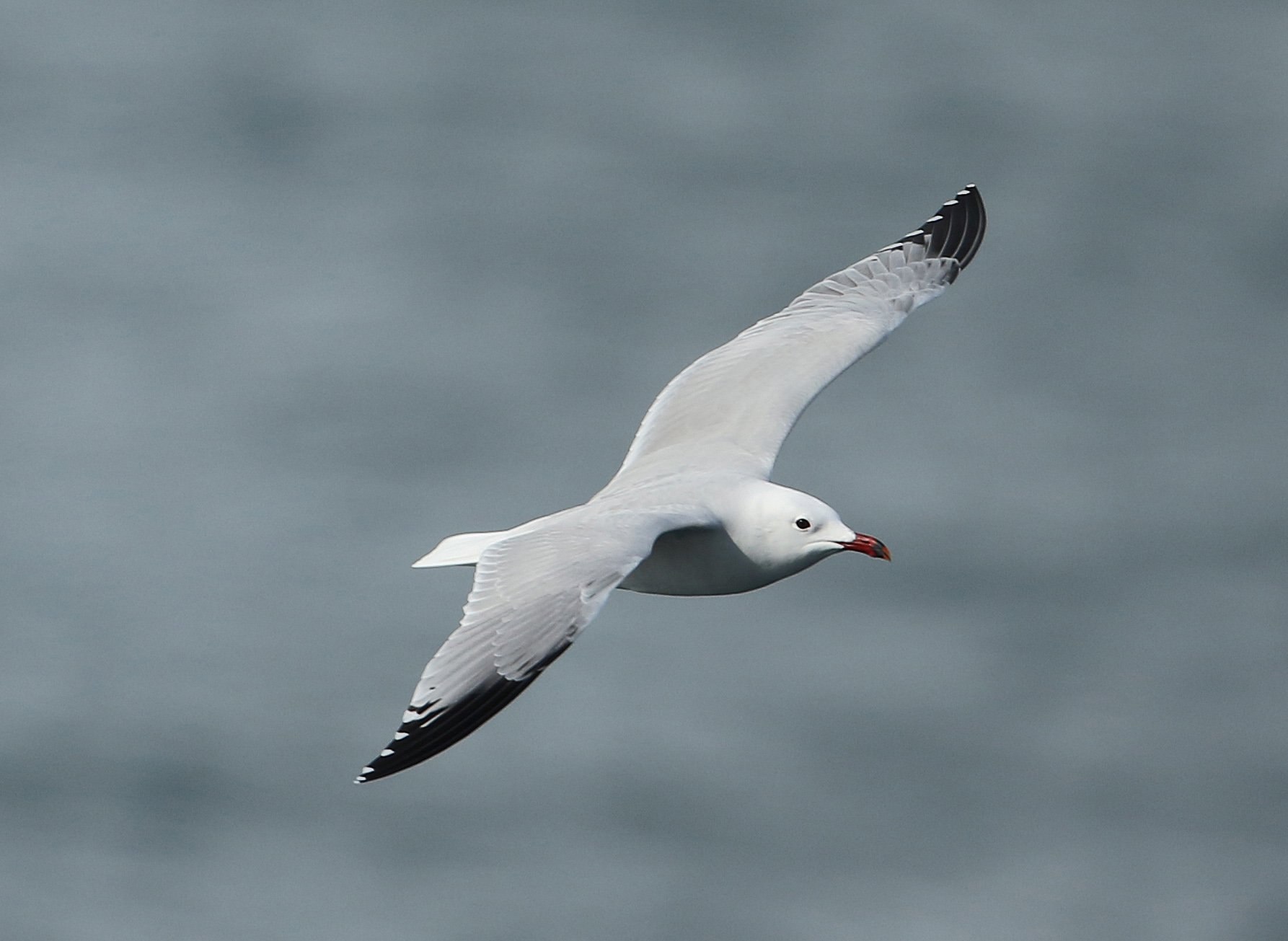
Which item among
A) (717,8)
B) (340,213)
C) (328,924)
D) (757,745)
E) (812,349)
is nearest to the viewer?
(812,349)

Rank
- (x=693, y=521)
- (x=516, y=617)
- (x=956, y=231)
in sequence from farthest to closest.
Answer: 1. (x=956, y=231)
2. (x=693, y=521)
3. (x=516, y=617)

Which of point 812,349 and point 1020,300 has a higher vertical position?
point 1020,300

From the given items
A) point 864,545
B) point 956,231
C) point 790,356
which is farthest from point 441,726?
point 956,231

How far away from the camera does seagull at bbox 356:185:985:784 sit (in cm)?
1098

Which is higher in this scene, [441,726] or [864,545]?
[864,545]

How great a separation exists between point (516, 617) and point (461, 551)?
167 centimetres

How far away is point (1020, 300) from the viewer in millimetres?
35281

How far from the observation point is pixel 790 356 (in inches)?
592

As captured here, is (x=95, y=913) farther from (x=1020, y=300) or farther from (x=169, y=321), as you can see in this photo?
(x=1020, y=300)

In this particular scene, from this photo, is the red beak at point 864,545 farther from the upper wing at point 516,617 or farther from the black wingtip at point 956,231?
the black wingtip at point 956,231

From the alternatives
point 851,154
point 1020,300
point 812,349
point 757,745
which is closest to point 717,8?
point 851,154

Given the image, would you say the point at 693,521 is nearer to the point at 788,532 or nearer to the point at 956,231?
the point at 788,532

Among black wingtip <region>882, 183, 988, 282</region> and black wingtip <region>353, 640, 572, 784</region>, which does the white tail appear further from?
black wingtip <region>882, 183, 988, 282</region>

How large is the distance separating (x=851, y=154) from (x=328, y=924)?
52.9 ft
